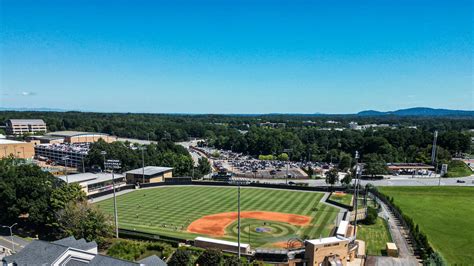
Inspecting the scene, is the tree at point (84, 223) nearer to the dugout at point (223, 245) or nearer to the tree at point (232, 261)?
the dugout at point (223, 245)

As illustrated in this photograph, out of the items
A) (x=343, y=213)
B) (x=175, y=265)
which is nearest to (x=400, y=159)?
(x=343, y=213)

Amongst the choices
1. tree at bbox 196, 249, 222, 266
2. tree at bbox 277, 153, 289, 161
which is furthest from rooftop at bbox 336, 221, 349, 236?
tree at bbox 277, 153, 289, 161

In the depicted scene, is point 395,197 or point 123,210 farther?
point 395,197

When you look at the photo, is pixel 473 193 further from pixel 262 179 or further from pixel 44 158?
pixel 44 158

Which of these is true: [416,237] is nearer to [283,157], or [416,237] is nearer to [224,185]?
[224,185]

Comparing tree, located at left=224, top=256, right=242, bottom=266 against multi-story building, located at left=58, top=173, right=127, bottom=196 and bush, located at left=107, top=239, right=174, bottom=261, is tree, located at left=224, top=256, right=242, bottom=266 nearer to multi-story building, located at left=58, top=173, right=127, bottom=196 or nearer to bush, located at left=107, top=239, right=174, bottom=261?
bush, located at left=107, top=239, right=174, bottom=261

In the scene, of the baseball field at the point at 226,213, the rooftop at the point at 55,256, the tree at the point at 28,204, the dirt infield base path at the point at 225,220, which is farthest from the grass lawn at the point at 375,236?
the tree at the point at 28,204

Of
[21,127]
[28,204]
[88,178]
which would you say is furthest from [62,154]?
[21,127]
